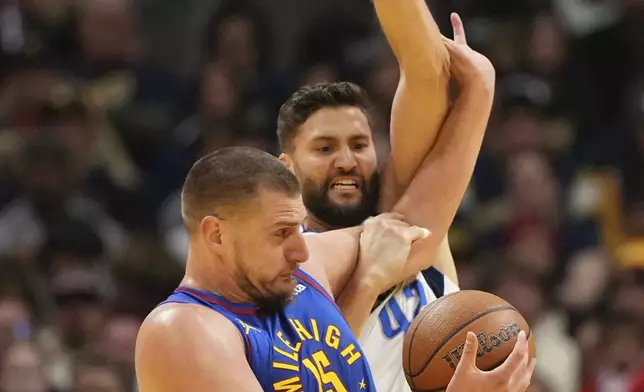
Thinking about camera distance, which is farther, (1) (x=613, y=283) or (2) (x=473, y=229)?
(2) (x=473, y=229)

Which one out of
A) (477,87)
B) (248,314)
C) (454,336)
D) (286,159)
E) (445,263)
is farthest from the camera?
(445,263)

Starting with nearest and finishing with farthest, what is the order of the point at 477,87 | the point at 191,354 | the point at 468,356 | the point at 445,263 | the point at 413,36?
1. the point at 191,354
2. the point at 468,356
3. the point at 413,36
4. the point at 477,87
5. the point at 445,263

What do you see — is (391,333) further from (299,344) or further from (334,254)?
(299,344)

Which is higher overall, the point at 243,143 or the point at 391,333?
the point at 391,333

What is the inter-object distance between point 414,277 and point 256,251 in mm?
1174

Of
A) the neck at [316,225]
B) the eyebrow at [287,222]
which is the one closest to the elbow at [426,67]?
the neck at [316,225]

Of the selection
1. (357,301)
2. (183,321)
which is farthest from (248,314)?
(357,301)

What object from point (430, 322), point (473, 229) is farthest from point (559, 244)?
point (430, 322)

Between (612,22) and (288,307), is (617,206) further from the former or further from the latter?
(288,307)

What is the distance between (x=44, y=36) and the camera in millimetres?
9320

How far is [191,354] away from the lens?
3.74 m

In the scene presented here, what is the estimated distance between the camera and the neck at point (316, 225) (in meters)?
4.94

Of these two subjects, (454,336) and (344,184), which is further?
(344,184)

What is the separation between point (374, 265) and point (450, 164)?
501mm
